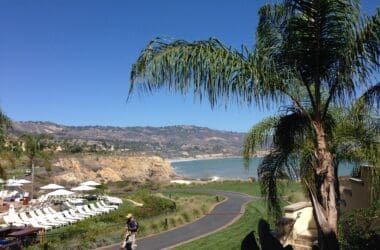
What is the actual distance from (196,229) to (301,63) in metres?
16.8

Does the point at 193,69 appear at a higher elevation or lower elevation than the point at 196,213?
higher

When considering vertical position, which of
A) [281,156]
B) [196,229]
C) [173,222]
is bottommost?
[196,229]

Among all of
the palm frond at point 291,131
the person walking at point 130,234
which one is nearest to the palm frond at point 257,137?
the palm frond at point 291,131

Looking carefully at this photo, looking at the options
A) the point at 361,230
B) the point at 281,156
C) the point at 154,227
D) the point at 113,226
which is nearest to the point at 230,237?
the point at 154,227

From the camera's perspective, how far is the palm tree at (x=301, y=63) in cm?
674

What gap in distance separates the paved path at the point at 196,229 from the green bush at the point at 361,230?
393 inches

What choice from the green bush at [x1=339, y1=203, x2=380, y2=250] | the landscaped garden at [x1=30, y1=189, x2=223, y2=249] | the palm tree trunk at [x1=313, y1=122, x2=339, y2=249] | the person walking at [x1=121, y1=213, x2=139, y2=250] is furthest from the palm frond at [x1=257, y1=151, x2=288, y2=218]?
the landscaped garden at [x1=30, y1=189, x2=223, y2=249]

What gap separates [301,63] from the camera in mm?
7473

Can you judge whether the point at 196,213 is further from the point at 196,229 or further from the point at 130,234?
the point at 130,234

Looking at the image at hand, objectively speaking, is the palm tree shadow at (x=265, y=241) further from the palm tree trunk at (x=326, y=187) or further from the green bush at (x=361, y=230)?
the green bush at (x=361, y=230)

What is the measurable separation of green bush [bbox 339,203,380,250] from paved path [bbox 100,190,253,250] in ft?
32.7

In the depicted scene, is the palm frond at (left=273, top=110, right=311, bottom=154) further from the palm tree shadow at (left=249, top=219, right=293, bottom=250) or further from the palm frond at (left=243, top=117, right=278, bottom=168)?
the palm tree shadow at (left=249, top=219, right=293, bottom=250)

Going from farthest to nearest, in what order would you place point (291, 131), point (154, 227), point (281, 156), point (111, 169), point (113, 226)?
point (111, 169) < point (113, 226) < point (154, 227) < point (281, 156) < point (291, 131)

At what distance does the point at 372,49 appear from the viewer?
22.6 ft
